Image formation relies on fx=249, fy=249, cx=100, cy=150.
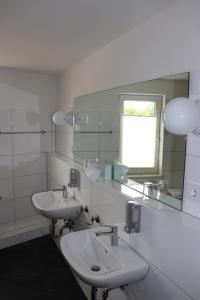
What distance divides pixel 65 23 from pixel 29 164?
89.4 inches

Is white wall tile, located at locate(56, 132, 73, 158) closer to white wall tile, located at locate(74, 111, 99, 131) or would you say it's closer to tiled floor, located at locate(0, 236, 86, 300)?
white wall tile, located at locate(74, 111, 99, 131)

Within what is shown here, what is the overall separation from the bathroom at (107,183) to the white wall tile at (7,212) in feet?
0.04

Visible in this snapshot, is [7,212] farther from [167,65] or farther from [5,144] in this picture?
[167,65]

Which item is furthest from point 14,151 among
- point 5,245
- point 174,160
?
point 174,160

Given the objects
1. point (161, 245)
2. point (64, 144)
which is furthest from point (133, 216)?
point (64, 144)

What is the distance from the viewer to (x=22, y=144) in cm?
343

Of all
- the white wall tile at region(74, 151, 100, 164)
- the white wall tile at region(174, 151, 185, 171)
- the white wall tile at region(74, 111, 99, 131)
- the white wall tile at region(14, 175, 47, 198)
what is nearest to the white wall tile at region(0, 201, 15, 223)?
the white wall tile at region(14, 175, 47, 198)

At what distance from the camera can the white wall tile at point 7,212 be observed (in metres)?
3.39

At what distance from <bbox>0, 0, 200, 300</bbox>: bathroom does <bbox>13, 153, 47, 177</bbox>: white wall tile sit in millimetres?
14

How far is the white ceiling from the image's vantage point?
139 centimetres

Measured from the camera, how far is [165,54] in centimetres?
143

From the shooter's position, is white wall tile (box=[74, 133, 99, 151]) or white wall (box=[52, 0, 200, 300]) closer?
white wall (box=[52, 0, 200, 300])

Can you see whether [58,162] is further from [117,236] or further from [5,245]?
[117,236]

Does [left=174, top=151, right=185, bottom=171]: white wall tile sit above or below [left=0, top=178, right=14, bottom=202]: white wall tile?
above
